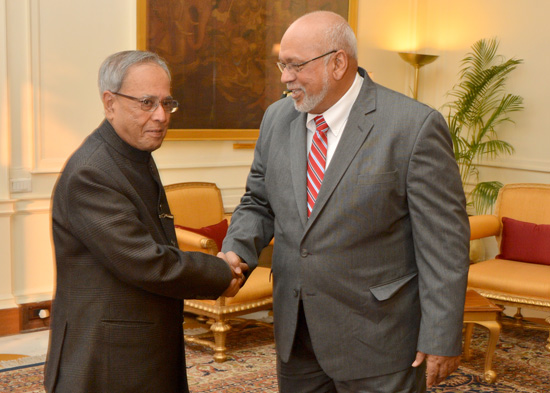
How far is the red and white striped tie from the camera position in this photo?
7.44 feet

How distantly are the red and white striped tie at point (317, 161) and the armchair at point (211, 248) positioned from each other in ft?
6.57

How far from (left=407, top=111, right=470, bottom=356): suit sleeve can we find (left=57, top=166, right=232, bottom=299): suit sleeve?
77cm

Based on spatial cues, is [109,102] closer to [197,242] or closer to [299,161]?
[299,161]

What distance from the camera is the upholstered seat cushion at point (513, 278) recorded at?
4703 mm

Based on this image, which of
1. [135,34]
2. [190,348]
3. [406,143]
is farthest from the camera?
[135,34]

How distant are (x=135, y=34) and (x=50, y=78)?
0.73 m

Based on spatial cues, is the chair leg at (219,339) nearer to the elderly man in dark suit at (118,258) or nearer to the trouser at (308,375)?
the trouser at (308,375)

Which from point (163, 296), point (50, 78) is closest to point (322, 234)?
point (163, 296)

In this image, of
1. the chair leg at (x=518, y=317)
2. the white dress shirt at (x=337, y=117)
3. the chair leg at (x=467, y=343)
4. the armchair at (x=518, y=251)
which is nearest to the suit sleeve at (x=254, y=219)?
the white dress shirt at (x=337, y=117)

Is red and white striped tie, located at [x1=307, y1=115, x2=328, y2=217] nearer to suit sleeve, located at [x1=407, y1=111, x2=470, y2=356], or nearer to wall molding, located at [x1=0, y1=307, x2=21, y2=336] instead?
suit sleeve, located at [x1=407, y1=111, x2=470, y2=356]

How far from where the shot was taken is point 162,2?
17.5ft

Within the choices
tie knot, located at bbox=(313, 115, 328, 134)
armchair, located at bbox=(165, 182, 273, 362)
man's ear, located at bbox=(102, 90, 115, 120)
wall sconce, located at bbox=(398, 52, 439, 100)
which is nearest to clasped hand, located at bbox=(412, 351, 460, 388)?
tie knot, located at bbox=(313, 115, 328, 134)

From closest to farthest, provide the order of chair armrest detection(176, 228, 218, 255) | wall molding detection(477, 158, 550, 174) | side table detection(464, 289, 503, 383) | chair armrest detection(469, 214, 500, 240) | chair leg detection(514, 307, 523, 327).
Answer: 1. side table detection(464, 289, 503, 383)
2. chair armrest detection(176, 228, 218, 255)
3. chair armrest detection(469, 214, 500, 240)
4. chair leg detection(514, 307, 523, 327)
5. wall molding detection(477, 158, 550, 174)

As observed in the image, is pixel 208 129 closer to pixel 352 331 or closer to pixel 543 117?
pixel 543 117
